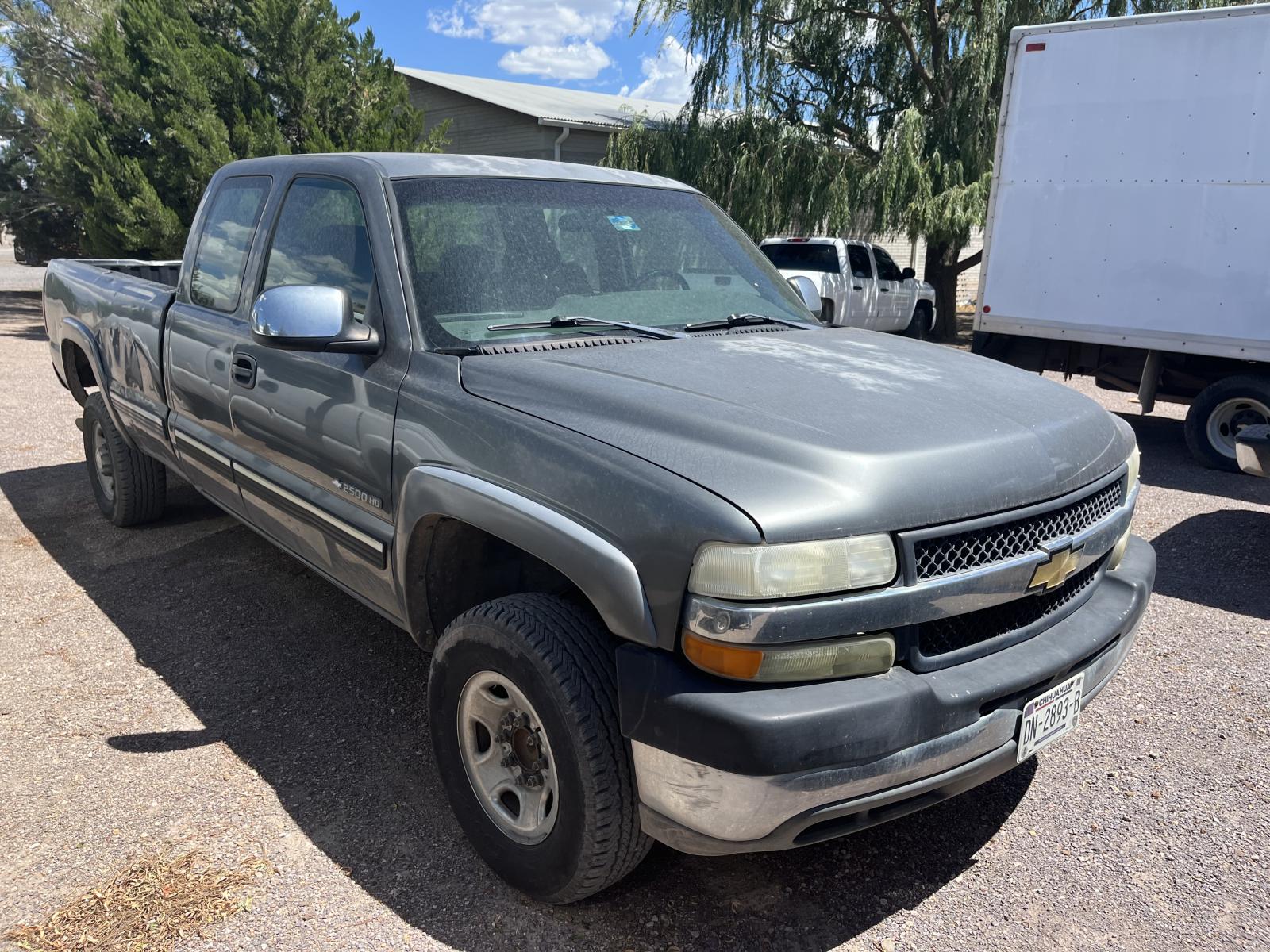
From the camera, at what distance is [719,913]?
273 cm

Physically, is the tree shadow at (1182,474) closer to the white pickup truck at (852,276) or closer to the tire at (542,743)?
the white pickup truck at (852,276)

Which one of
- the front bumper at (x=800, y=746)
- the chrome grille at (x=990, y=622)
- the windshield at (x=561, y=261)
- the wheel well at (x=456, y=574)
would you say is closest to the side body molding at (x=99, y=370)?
the windshield at (x=561, y=261)

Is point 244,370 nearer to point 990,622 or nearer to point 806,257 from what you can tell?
point 990,622

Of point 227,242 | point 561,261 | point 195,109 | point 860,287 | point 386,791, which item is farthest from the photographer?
point 860,287

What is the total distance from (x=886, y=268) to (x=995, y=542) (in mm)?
14739

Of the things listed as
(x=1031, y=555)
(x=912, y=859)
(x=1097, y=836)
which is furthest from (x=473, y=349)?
(x=1097, y=836)

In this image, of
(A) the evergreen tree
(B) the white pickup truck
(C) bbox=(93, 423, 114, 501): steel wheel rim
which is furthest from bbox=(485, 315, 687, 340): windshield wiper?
(A) the evergreen tree

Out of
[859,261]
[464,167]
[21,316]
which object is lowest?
[21,316]

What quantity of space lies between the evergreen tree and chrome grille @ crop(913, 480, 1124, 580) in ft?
46.1

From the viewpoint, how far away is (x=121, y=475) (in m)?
5.68

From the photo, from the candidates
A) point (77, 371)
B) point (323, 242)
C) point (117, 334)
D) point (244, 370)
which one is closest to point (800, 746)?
point (323, 242)

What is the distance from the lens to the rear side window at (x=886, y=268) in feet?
53.3

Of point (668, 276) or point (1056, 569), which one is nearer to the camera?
point (1056, 569)

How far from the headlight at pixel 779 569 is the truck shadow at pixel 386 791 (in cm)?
107
